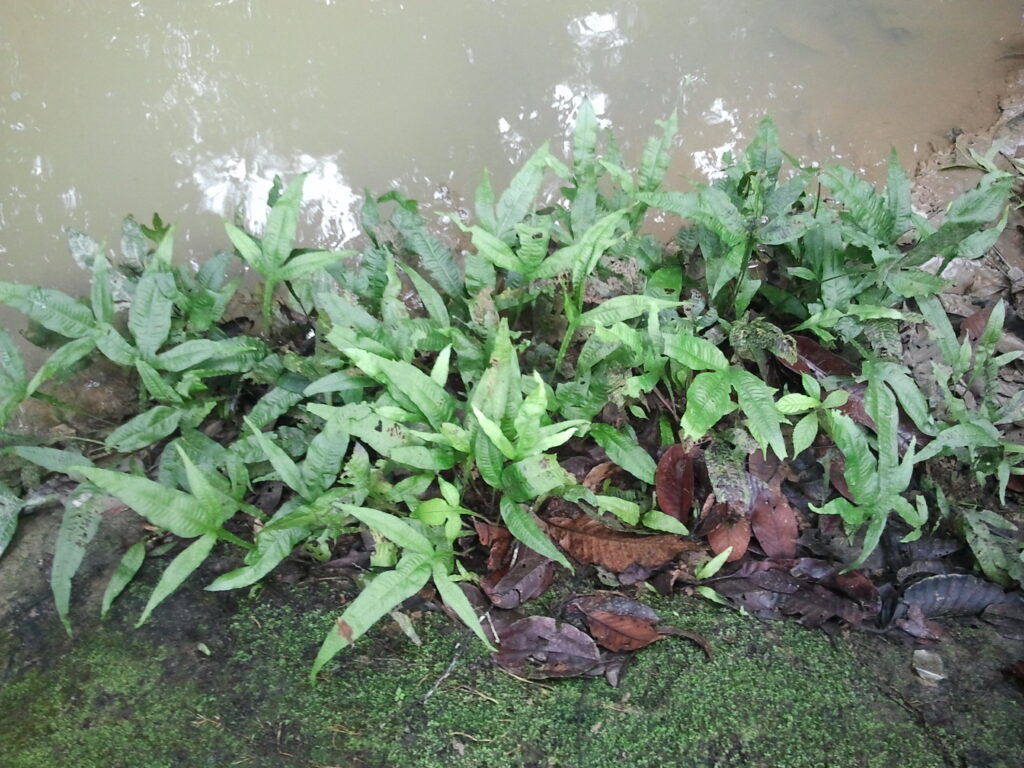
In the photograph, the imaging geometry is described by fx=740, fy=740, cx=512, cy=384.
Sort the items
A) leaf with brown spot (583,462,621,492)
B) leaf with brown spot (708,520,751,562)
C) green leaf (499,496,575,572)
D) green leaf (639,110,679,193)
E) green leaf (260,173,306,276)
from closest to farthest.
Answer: green leaf (499,496,575,572)
leaf with brown spot (708,520,751,562)
leaf with brown spot (583,462,621,492)
green leaf (260,173,306,276)
green leaf (639,110,679,193)

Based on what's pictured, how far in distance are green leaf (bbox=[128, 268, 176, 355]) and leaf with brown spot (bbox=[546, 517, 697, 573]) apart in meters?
1.19

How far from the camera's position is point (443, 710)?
156cm

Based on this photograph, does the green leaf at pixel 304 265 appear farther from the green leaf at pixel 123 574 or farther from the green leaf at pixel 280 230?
the green leaf at pixel 123 574

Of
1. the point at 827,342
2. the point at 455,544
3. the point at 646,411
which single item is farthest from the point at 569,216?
the point at 455,544

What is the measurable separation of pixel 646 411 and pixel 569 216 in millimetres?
724

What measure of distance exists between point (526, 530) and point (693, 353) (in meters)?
0.62

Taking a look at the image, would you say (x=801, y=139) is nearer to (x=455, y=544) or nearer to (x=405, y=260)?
(x=405, y=260)

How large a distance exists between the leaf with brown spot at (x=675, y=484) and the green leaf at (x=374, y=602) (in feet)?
2.19

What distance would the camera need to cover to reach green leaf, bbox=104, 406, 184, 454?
6.44 feet

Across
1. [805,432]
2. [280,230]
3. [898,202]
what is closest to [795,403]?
[805,432]

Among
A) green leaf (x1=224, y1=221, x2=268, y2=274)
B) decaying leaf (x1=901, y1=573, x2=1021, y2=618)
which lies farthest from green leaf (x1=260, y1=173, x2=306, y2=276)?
decaying leaf (x1=901, y1=573, x2=1021, y2=618)

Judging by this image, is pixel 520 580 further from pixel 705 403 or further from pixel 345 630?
pixel 705 403

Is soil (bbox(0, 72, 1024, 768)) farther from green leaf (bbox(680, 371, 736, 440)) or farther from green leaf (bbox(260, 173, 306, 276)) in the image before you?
green leaf (bbox(260, 173, 306, 276))

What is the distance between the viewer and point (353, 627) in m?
1.50
